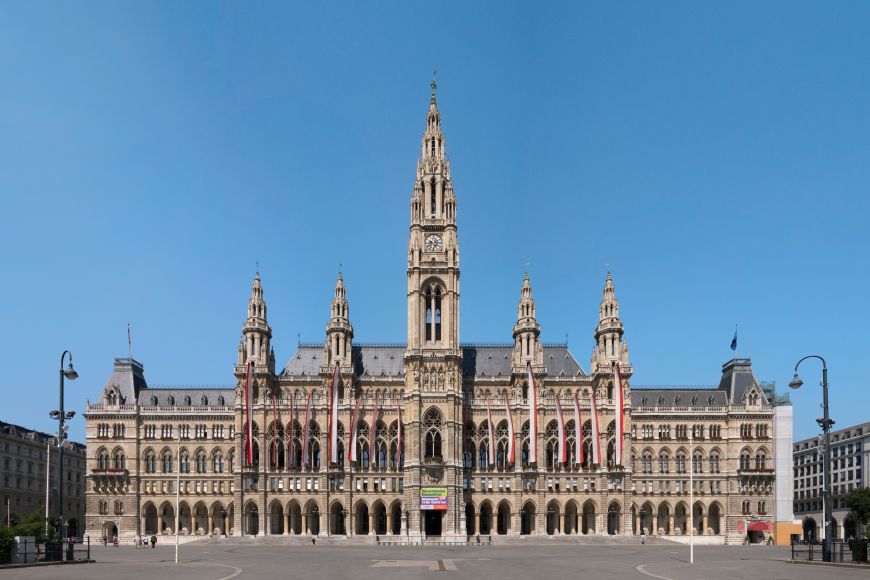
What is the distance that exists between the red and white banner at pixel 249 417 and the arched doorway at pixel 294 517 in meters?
8.95

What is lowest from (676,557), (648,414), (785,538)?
(785,538)

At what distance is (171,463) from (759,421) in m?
91.2

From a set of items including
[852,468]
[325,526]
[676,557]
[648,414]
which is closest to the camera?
[676,557]

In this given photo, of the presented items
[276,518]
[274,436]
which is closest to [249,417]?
[274,436]

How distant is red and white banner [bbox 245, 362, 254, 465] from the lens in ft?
424

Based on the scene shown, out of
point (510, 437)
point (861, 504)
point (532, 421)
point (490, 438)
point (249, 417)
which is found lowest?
point (861, 504)

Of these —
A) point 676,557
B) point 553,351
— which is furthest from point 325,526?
point 676,557

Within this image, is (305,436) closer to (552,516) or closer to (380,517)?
(380,517)

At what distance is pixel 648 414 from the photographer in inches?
5433

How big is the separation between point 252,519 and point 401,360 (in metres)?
33.0

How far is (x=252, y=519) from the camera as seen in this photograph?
131375 mm

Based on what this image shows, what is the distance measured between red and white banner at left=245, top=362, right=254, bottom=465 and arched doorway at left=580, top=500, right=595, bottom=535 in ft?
164

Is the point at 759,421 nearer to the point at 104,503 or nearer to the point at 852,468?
the point at 852,468

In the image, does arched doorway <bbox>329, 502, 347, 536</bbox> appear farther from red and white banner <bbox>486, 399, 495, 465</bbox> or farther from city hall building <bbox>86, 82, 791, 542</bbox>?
red and white banner <bbox>486, 399, 495, 465</bbox>
